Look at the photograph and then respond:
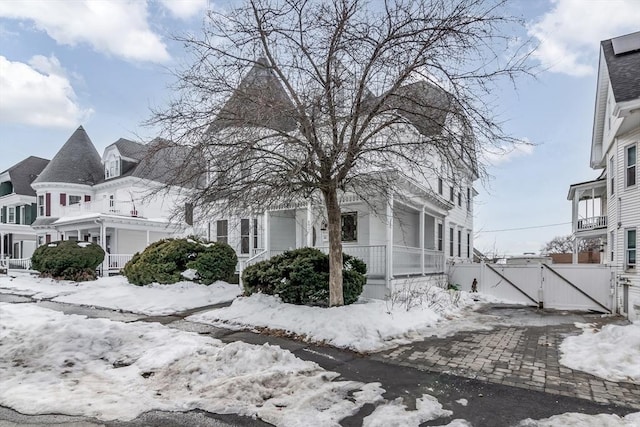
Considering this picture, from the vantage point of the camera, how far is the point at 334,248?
27.2ft

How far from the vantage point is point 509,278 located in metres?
14.1

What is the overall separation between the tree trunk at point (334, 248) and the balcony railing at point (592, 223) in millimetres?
17921

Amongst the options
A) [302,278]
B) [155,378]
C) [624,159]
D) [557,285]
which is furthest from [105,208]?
[624,159]

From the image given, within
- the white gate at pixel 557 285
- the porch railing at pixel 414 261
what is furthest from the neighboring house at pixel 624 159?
the porch railing at pixel 414 261

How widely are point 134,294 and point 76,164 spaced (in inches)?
774

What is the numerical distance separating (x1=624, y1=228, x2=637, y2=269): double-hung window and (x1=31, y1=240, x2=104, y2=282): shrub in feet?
66.1

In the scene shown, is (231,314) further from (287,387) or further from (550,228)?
(550,228)

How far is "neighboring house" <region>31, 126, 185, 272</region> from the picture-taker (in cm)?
2152

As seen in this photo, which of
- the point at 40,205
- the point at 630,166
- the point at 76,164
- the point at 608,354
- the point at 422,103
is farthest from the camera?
the point at 76,164

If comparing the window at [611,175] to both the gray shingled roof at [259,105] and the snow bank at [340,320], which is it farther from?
the gray shingled roof at [259,105]

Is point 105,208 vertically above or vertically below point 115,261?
above

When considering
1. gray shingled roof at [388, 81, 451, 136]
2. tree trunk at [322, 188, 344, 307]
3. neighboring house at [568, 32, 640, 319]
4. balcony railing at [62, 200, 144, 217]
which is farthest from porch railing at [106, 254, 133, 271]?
neighboring house at [568, 32, 640, 319]

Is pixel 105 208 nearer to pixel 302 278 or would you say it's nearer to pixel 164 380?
pixel 302 278

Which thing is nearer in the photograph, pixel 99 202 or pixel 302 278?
pixel 302 278
